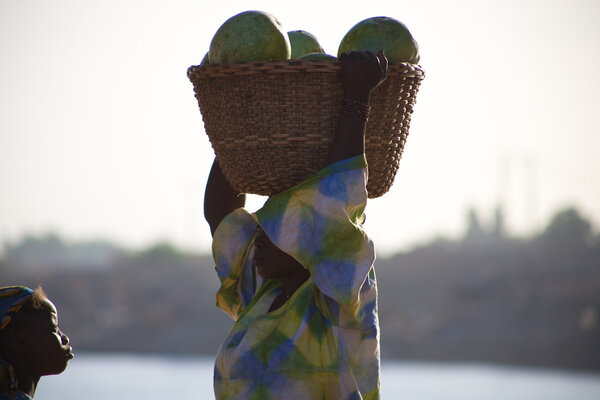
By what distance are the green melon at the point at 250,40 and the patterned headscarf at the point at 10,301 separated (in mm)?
817

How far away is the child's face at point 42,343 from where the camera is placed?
248 cm

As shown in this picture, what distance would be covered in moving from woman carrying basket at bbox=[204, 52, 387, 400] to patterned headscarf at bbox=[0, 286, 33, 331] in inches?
22.4

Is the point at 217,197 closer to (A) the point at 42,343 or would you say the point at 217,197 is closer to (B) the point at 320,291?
(B) the point at 320,291

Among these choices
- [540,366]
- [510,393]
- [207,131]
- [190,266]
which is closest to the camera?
[207,131]

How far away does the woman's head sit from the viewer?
2.46 meters

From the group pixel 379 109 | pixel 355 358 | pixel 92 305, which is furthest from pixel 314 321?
pixel 92 305

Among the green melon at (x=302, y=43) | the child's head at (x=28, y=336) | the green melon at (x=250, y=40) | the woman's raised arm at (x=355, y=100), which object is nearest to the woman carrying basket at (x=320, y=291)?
the woman's raised arm at (x=355, y=100)

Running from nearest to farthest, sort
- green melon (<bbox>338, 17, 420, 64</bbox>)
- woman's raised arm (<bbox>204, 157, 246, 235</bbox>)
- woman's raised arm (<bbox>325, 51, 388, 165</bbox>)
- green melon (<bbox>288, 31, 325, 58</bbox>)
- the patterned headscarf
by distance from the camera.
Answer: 1. woman's raised arm (<bbox>325, 51, 388, 165</bbox>)
2. green melon (<bbox>338, 17, 420, 64</bbox>)
3. the patterned headscarf
4. green melon (<bbox>288, 31, 325, 58</bbox>)
5. woman's raised arm (<bbox>204, 157, 246, 235</bbox>)

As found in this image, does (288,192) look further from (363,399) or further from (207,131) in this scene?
(363,399)

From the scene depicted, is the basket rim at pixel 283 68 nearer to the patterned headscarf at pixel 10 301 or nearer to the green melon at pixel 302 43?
the green melon at pixel 302 43

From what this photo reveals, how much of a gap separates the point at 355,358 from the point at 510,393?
1591 cm

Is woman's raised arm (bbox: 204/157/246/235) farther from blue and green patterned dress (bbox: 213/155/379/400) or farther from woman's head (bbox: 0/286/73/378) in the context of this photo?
woman's head (bbox: 0/286/73/378)

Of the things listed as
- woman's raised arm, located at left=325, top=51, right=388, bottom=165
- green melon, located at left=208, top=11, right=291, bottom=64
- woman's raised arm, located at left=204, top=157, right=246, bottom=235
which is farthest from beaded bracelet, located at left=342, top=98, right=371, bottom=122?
woman's raised arm, located at left=204, top=157, right=246, bottom=235

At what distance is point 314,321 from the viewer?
236 cm
